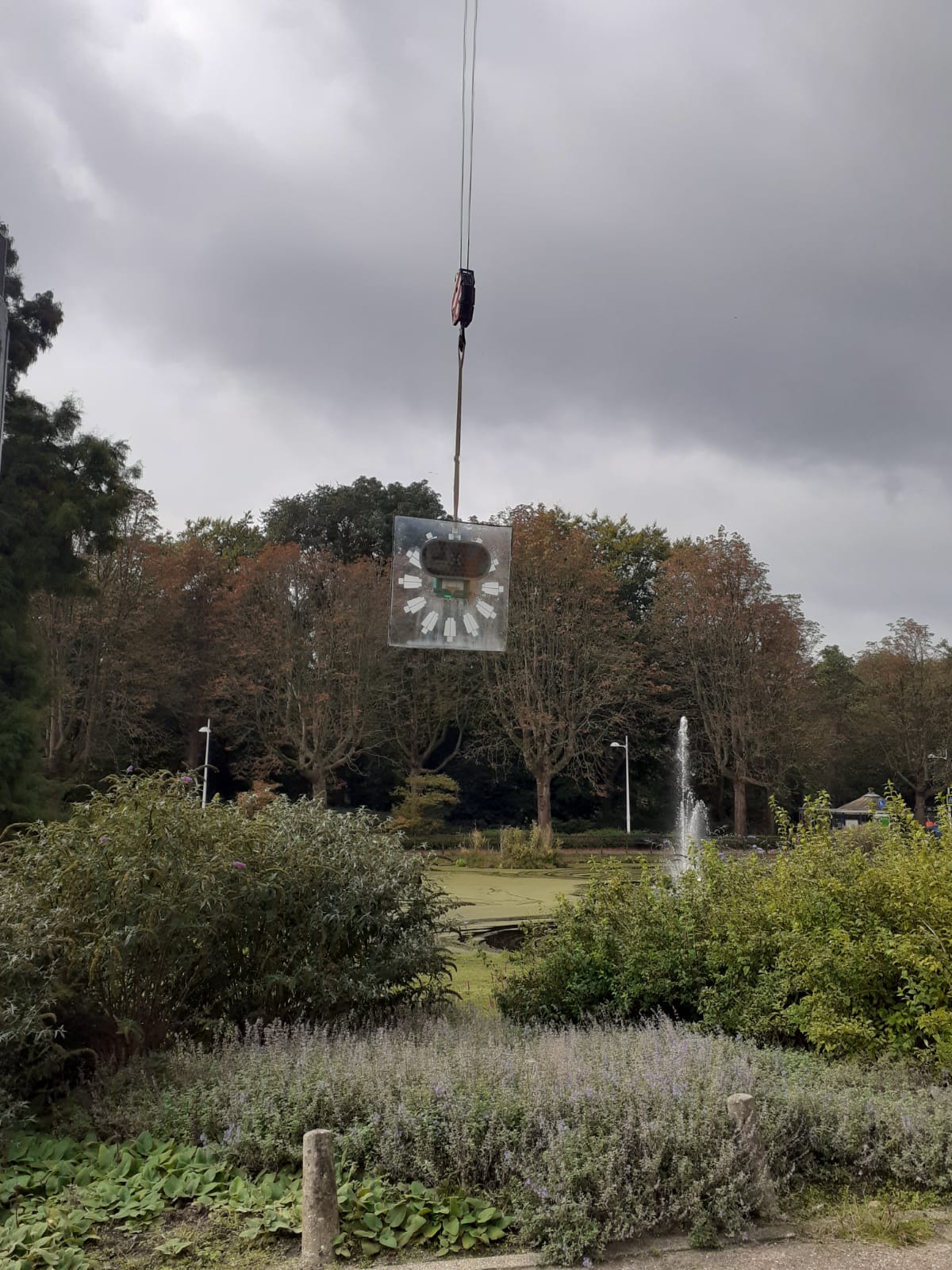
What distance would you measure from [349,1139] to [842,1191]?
2.14 meters

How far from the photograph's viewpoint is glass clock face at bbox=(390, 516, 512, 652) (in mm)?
6027

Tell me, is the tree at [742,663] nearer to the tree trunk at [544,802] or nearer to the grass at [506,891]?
the tree trunk at [544,802]

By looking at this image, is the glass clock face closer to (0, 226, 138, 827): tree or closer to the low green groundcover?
the low green groundcover

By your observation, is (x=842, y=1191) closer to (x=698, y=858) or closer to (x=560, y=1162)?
(x=560, y=1162)

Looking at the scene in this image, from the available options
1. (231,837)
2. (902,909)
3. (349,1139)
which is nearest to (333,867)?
(231,837)

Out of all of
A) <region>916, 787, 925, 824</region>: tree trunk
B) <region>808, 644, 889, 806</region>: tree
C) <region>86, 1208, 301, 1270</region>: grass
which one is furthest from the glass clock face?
<region>916, 787, 925, 824</region>: tree trunk

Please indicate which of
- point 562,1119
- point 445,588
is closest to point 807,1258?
point 562,1119

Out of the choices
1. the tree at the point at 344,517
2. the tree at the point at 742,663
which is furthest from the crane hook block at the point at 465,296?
the tree at the point at 344,517

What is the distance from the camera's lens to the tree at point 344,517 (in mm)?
39406

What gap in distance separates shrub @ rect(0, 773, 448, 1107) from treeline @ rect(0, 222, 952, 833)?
1721cm

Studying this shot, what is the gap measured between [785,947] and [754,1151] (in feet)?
7.25

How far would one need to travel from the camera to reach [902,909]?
583 centimetres

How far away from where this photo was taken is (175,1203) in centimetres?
415

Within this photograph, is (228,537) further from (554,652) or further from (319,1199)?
(319,1199)
